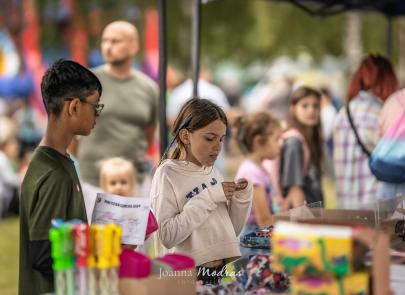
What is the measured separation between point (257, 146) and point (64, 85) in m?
2.50

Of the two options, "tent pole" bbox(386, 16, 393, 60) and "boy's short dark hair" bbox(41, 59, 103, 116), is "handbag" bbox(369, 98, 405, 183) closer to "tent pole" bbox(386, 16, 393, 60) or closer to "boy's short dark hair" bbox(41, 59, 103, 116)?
"boy's short dark hair" bbox(41, 59, 103, 116)

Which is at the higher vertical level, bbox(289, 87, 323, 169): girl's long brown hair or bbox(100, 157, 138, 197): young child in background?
bbox(289, 87, 323, 169): girl's long brown hair

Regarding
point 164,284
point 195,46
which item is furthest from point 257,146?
point 164,284

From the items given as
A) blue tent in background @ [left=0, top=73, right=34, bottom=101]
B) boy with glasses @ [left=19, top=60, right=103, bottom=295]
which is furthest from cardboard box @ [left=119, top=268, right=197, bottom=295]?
blue tent in background @ [left=0, top=73, right=34, bottom=101]

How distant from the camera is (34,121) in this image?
19141mm

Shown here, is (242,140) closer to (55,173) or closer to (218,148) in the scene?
(218,148)

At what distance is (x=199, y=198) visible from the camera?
3.33 m

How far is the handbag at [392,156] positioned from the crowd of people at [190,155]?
86 mm

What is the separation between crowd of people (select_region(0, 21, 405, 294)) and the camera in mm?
2951

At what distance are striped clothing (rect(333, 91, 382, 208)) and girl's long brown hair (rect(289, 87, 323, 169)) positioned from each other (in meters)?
0.13

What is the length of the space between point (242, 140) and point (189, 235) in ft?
6.75

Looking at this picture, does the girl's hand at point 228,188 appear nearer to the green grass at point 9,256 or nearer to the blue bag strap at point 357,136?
the blue bag strap at point 357,136

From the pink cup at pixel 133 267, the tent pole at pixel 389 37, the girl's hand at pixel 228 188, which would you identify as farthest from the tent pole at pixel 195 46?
the pink cup at pixel 133 267

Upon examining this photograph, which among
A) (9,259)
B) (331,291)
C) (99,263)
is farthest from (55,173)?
(9,259)
